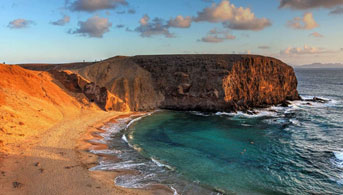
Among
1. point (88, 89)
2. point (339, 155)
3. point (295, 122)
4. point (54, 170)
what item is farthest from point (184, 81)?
point (54, 170)

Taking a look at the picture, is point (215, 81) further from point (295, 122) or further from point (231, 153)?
point (231, 153)

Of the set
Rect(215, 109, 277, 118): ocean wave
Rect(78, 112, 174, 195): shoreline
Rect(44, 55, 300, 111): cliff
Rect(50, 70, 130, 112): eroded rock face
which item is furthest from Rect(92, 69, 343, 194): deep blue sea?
Rect(44, 55, 300, 111): cliff

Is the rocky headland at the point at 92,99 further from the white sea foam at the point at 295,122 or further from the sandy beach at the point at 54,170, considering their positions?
the white sea foam at the point at 295,122

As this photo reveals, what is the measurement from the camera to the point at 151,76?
49469 millimetres

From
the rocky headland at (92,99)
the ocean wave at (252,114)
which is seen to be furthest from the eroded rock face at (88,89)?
the ocean wave at (252,114)

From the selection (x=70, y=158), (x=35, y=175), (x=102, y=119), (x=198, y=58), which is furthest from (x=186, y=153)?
(x=198, y=58)

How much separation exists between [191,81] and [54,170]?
3332cm

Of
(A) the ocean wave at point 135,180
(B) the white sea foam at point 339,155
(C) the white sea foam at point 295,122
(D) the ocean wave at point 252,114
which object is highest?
(D) the ocean wave at point 252,114

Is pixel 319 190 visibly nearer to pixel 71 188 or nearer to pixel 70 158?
pixel 71 188

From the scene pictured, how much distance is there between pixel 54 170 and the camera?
17016 millimetres

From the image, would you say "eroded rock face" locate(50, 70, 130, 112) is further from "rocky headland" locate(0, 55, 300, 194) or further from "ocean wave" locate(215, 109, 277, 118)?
"ocean wave" locate(215, 109, 277, 118)

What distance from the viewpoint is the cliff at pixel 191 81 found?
44531 millimetres

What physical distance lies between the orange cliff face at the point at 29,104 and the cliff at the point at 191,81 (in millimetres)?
7869

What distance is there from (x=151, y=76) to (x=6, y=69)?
1017 inches
